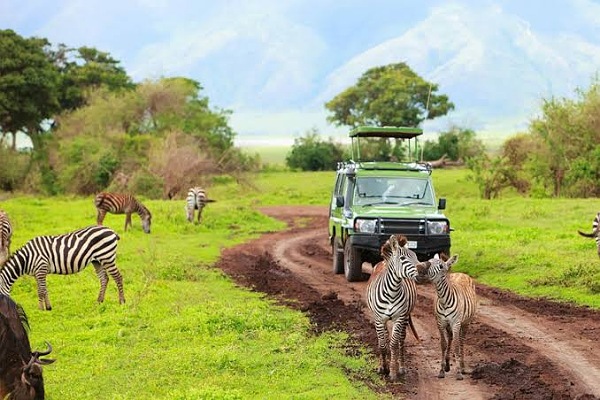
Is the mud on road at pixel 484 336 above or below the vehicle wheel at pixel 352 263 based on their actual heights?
below

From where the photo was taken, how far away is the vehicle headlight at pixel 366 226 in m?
17.6

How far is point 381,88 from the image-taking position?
6775 centimetres

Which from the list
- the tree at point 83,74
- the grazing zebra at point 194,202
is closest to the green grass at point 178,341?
the grazing zebra at point 194,202

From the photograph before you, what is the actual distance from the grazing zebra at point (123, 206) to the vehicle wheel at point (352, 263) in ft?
38.1

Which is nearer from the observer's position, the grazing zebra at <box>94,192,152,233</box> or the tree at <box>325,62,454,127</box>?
the grazing zebra at <box>94,192,152,233</box>

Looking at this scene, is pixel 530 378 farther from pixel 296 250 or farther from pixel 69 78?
pixel 69 78

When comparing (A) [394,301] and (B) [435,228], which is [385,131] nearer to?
(B) [435,228]

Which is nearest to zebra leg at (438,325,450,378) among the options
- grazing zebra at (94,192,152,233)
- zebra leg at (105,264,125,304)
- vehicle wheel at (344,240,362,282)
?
zebra leg at (105,264,125,304)

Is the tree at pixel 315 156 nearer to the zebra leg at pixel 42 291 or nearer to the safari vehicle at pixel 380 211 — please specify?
the safari vehicle at pixel 380 211

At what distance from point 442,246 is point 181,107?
36129 mm

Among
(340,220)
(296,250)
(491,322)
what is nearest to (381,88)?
(296,250)

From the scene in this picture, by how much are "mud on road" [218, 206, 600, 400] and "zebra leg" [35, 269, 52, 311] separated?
4162mm

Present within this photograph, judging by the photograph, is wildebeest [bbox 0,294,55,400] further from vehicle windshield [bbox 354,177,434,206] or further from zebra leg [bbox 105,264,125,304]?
vehicle windshield [bbox 354,177,434,206]

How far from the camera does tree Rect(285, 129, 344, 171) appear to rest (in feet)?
199
